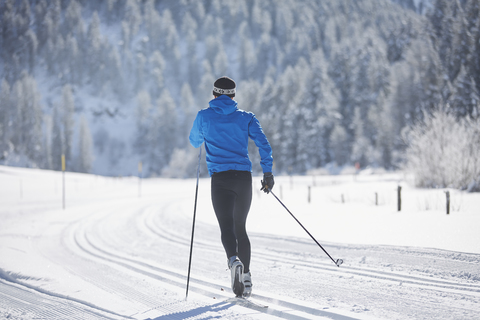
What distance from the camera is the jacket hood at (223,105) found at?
327 cm

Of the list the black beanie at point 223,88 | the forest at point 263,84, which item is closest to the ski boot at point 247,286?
the black beanie at point 223,88

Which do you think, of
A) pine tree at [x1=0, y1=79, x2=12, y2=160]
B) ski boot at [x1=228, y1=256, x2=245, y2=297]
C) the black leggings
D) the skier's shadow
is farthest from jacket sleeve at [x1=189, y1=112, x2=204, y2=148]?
pine tree at [x1=0, y1=79, x2=12, y2=160]

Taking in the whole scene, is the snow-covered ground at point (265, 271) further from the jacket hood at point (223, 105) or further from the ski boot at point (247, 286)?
the jacket hood at point (223, 105)

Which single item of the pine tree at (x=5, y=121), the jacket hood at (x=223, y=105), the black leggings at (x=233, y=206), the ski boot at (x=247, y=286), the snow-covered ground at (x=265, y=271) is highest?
the pine tree at (x=5, y=121)

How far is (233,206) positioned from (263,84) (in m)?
107

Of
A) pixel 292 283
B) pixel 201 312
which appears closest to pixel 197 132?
pixel 201 312

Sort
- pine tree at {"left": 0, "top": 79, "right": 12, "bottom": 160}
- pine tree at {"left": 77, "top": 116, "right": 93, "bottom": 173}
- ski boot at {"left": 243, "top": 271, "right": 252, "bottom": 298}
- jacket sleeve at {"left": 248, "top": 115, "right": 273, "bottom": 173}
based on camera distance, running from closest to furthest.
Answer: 1. ski boot at {"left": 243, "top": 271, "right": 252, "bottom": 298}
2. jacket sleeve at {"left": 248, "top": 115, "right": 273, "bottom": 173}
3. pine tree at {"left": 0, "top": 79, "right": 12, "bottom": 160}
4. pine tree at {"left": 77, "top": 116, "right": 93, "bottom": 173}

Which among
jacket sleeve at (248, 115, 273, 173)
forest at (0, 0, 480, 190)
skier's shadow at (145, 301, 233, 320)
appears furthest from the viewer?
forest at (0, 0, 480, 190)

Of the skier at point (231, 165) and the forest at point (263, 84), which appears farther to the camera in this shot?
the forest at point (263, 84)

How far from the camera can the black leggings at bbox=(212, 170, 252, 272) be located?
3.19 metres

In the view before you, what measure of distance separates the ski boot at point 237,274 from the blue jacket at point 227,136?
864 mm

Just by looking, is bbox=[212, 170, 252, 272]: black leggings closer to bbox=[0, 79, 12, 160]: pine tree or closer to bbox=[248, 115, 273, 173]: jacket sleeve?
bbox=[248, 115, 273, 173]: jacket sleeve

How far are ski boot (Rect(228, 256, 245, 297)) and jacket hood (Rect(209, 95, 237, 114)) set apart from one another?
1.41 meters

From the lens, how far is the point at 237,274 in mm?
3100
